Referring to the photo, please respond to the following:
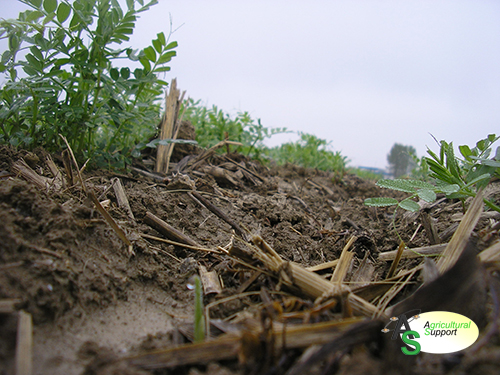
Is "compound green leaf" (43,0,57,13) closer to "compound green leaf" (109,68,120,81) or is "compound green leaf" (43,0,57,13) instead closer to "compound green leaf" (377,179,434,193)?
"compound green leaf" (109,68,120,81)

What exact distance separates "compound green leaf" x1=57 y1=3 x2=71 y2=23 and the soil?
2.57 feet

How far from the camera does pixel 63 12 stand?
1.71 metres

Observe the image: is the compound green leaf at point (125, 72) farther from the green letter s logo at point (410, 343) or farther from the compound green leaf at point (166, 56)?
the green letter s logo at point (410, 343)

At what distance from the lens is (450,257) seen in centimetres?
118

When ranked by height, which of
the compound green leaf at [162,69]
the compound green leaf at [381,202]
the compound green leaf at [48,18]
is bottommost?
the compound green leaf at [381,202]

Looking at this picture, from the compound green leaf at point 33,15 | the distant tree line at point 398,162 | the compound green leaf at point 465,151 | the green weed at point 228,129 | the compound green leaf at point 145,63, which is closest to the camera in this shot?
the compound green leaf at point 465,151

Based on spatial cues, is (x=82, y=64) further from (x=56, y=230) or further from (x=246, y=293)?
(x=246, y=293)

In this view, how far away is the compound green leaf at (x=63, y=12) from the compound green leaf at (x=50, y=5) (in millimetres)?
26

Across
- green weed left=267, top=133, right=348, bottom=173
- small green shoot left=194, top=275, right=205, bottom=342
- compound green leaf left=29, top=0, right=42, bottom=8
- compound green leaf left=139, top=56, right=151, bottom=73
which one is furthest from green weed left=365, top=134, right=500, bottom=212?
green weed left=267, top=133, right=348, bottom=173

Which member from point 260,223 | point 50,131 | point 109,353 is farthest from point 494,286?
point 50,131

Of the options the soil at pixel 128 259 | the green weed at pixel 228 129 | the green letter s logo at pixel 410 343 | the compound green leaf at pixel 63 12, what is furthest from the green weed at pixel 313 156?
the green letter s logo at pixel 410 343

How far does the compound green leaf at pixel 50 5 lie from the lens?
1.67 metres

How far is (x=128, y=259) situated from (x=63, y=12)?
1440mm

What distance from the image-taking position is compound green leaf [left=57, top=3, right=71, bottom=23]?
1.69m
